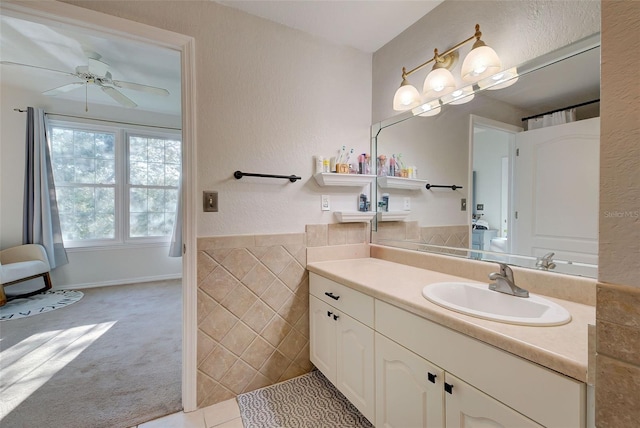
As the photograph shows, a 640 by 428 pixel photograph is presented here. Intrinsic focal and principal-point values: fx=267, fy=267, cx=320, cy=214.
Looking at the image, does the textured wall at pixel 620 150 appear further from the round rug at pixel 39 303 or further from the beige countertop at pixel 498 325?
the round rug at pixel 39 303

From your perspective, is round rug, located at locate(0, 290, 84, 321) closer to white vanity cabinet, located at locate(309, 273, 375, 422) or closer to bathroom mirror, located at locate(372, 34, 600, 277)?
white vanity cabinet, located at locate(309, 273, 375, 422)

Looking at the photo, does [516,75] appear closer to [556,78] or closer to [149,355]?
[556,78]

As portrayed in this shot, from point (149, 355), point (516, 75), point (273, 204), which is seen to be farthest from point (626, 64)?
point (149, 355)

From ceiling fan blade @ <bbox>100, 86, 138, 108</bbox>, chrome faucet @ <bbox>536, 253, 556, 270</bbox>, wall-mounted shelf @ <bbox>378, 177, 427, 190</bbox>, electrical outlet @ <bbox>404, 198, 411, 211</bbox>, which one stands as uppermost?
ceiling fan blade @ <bbox>100, 86, 138, 108</bbox>

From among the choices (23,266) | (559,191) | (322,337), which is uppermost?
(559,191)

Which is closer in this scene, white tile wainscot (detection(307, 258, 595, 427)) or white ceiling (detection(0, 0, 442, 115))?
white tile wainscot (detection(307, 258, 595, 427))

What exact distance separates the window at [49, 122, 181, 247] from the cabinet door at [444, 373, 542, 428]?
440 cm

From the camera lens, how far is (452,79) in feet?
4.93

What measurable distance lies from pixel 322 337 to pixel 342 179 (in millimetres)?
1052

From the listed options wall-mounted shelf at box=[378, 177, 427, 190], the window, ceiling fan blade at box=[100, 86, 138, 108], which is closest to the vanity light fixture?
wall-mounted shelf at box=[378, 177, 427, 190]

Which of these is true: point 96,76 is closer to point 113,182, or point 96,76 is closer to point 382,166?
point 113,182

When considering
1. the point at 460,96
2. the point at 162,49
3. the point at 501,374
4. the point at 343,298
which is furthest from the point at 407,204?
the point at 162,49

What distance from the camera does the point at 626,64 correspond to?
1.34 ft

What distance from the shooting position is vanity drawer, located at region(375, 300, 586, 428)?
25.5 inches
